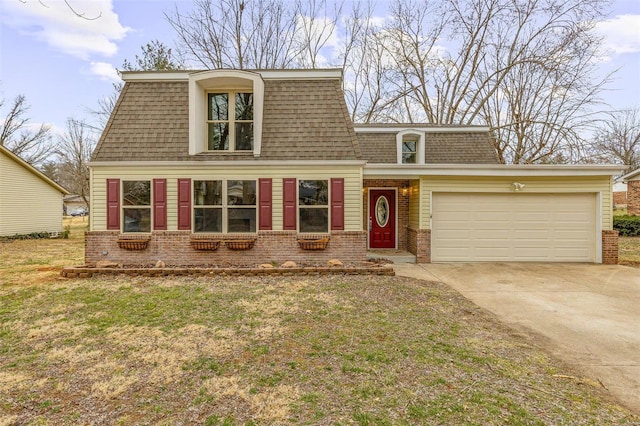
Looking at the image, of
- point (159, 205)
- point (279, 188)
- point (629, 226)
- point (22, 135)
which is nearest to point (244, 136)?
point (279, 188)

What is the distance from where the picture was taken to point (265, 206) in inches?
318

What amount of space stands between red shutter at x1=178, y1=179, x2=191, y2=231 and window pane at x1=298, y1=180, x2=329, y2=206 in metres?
2.89

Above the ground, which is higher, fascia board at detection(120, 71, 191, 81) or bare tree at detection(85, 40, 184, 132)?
bare tree at detection(85, 40, 184, 132)

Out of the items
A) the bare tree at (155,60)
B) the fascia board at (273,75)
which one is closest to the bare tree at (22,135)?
the bare tree at (155,60)

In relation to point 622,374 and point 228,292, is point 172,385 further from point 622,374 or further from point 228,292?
point 622,374

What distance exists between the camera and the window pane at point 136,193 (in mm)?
8109

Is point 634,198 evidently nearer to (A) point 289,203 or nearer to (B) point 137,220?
(A) point 289,203

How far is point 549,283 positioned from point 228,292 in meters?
6.75

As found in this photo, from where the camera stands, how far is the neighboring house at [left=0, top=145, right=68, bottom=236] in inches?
588

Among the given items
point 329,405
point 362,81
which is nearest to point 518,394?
point 329,405

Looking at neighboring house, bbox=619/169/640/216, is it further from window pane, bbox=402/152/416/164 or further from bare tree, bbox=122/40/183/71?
bare tree, bbox=122/40/183/71

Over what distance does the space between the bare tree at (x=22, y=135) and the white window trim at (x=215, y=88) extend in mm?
25219

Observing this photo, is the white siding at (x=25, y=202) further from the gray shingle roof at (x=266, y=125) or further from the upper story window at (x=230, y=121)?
the upper story window at (x=230, y=121)

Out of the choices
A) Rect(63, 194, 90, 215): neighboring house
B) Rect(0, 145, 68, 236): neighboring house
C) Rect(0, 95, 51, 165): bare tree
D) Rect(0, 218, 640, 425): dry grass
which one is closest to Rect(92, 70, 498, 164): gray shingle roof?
Rect(0, 218, 640, 425): dry grass
